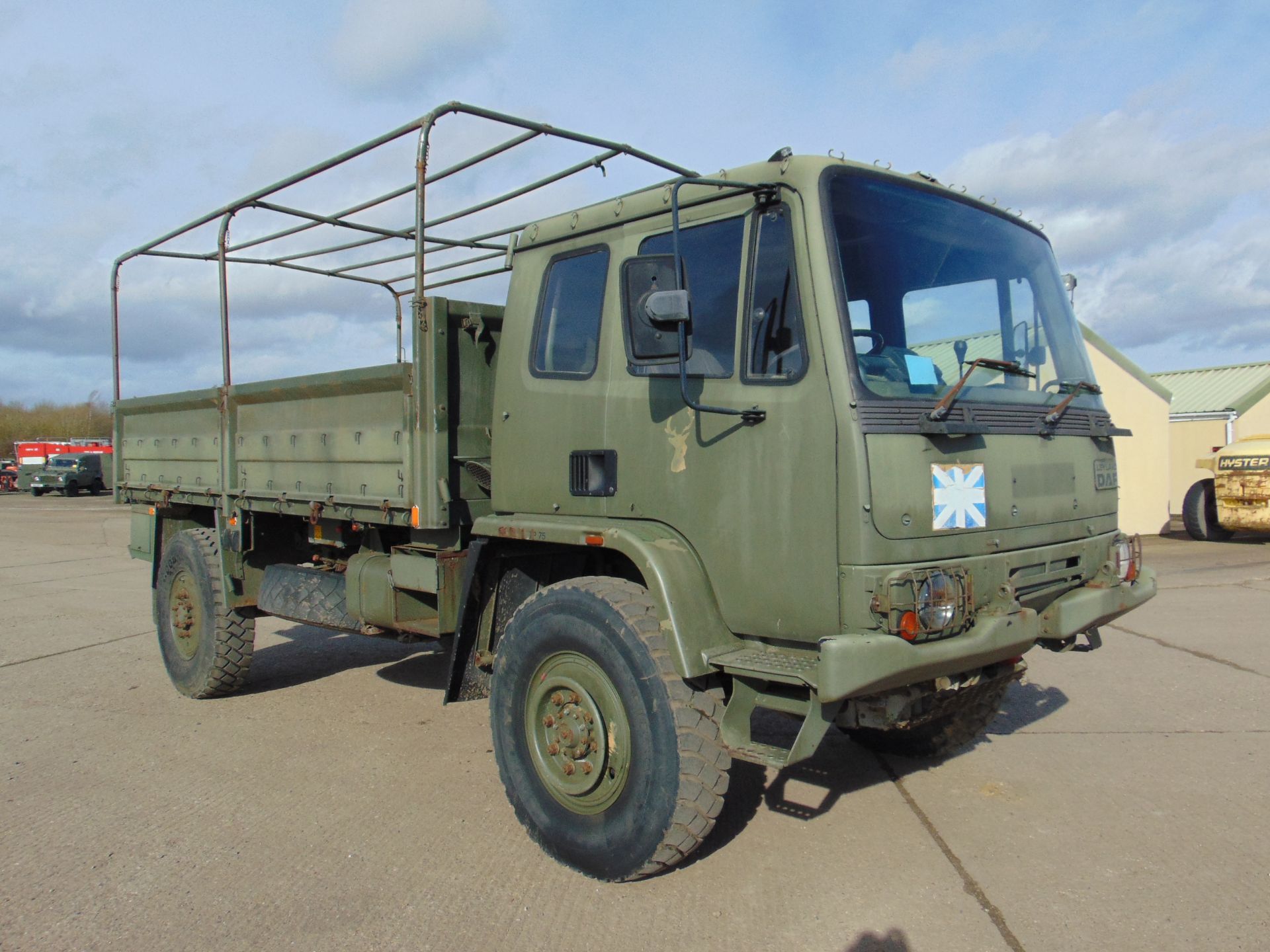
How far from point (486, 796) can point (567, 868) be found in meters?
0.92

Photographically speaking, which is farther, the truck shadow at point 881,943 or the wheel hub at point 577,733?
the wheel hub at point 577,733

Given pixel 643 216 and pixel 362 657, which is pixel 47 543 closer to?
pixel 362 657

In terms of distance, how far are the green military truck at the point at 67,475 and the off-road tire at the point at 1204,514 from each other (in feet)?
123

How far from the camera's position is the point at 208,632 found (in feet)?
20.9

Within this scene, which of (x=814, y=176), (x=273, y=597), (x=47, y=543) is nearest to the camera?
(x=814, y=176)

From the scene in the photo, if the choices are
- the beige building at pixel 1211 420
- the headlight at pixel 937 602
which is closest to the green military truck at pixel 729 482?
the headlight at pixel 937 602

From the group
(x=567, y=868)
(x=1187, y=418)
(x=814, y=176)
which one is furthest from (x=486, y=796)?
(x=1187, y=418)

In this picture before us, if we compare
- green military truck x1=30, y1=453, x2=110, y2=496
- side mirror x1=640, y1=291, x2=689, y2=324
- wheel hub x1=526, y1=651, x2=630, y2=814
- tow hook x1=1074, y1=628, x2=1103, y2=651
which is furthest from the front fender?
green military truck x1=30, y1=453, x2=110, y2=496

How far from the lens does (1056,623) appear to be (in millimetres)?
3713

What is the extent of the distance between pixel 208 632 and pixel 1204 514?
16086 mm

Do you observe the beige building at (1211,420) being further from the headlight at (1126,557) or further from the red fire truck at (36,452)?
the red fire truck at (36,452)

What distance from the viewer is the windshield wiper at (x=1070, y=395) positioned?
3.84 m

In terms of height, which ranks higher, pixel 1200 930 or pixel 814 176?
pixel 814 176

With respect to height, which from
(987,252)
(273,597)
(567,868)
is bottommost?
(567,868)
